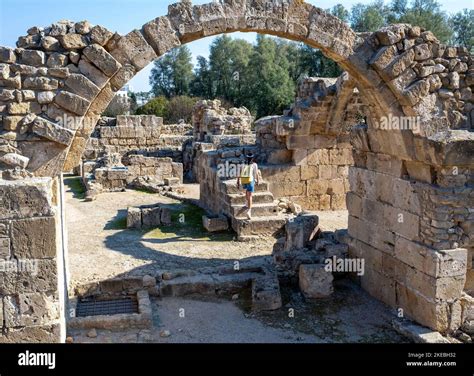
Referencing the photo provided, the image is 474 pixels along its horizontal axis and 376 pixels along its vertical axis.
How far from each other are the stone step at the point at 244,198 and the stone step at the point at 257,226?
1.49ft

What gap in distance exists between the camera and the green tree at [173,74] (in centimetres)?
4778

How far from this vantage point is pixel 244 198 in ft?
36.8

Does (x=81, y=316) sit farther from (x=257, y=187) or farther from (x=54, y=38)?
(x=257, y=187)

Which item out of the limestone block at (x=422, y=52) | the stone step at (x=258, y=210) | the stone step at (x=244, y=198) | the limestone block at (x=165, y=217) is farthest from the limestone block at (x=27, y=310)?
the limestone block at (x=165, y=217)

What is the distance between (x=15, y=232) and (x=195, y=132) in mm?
19506

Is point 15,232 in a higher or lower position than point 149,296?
higher

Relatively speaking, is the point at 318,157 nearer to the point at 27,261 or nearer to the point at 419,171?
the point at 419,171

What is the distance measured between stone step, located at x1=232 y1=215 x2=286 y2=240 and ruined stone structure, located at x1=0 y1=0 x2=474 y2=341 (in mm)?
3890

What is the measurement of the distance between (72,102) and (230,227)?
20.8 feet

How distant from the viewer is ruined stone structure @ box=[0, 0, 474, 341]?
5.26m

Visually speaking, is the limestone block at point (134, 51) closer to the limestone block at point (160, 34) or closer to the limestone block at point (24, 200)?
the limestone block at point (160, 34)

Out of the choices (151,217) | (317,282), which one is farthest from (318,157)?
(317,282)

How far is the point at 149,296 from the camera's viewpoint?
7.45 m
